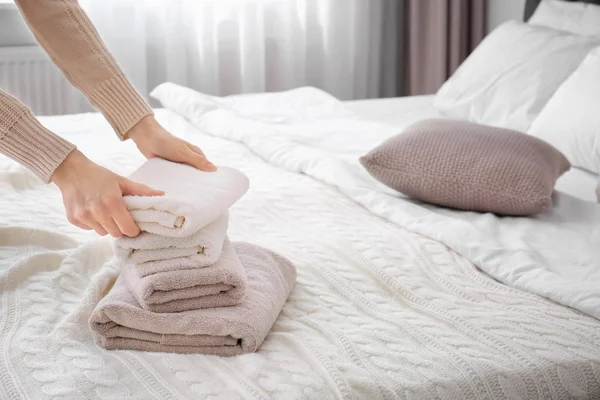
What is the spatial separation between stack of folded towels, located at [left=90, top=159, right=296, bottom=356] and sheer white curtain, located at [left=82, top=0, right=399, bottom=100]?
2.57 metres

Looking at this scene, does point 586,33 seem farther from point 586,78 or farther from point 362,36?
point 362,36

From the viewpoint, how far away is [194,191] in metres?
1.20

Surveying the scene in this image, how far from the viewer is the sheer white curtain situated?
3.63m

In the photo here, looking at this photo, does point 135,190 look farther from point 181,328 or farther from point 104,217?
point 181,328

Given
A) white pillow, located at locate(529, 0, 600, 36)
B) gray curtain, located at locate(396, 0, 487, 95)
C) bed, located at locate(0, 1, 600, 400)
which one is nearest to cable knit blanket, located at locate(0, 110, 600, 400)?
bed, located at locate(0, 1, 600, 400)

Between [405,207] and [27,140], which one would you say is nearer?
[27,140]

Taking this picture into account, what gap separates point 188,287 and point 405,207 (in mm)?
711

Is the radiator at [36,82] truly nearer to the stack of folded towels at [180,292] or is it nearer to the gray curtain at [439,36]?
the gray curtain at [439,36]

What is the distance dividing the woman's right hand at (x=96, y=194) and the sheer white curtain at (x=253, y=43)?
8.16ft

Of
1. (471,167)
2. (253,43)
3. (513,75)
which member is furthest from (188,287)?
(253,43)

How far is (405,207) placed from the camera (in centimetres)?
175

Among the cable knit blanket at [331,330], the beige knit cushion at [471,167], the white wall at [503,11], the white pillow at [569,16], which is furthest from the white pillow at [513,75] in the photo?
the cable knit blanket at [331,330]

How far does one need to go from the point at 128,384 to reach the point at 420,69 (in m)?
3.14

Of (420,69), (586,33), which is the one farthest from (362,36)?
(586,33)
